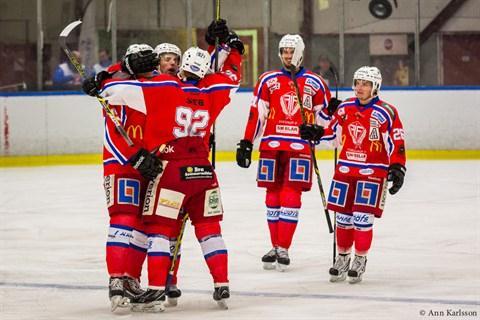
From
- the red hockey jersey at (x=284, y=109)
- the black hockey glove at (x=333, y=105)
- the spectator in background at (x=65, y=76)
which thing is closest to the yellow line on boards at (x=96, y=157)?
the spectator in background at (x=65, y=76)

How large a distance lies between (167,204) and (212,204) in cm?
25

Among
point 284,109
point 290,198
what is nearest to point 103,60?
point 284,109

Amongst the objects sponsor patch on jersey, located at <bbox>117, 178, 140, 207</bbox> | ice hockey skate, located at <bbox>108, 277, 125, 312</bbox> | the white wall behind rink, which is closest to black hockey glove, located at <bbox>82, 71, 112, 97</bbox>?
sponsor patch on jersey, located at <bbox>117, 178, 140, 207</bbox>

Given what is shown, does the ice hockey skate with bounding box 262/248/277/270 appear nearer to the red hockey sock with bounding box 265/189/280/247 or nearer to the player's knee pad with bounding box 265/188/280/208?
the red hockey sock with bounding box 265/189/280/247

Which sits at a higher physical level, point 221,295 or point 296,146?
point 296,146

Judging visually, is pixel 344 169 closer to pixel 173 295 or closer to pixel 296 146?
pixel 296 146

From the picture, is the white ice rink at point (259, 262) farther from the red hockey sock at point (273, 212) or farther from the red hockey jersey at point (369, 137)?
the red hockey jersey at point (369, 137)

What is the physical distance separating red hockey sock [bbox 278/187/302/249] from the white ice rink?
0.21m

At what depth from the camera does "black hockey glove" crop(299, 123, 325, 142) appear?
751cm

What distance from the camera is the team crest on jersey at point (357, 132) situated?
7.20 meters

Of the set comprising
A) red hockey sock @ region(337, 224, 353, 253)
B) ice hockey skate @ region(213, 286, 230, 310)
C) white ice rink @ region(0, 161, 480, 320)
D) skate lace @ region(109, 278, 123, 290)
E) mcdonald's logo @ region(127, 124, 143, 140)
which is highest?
mcdonald's logo @ region(127, 124, 143, 140)

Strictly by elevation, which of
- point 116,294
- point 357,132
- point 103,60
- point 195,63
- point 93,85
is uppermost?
point 103,60

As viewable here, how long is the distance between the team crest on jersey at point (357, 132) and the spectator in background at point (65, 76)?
8.86 metres

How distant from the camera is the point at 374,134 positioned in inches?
283
